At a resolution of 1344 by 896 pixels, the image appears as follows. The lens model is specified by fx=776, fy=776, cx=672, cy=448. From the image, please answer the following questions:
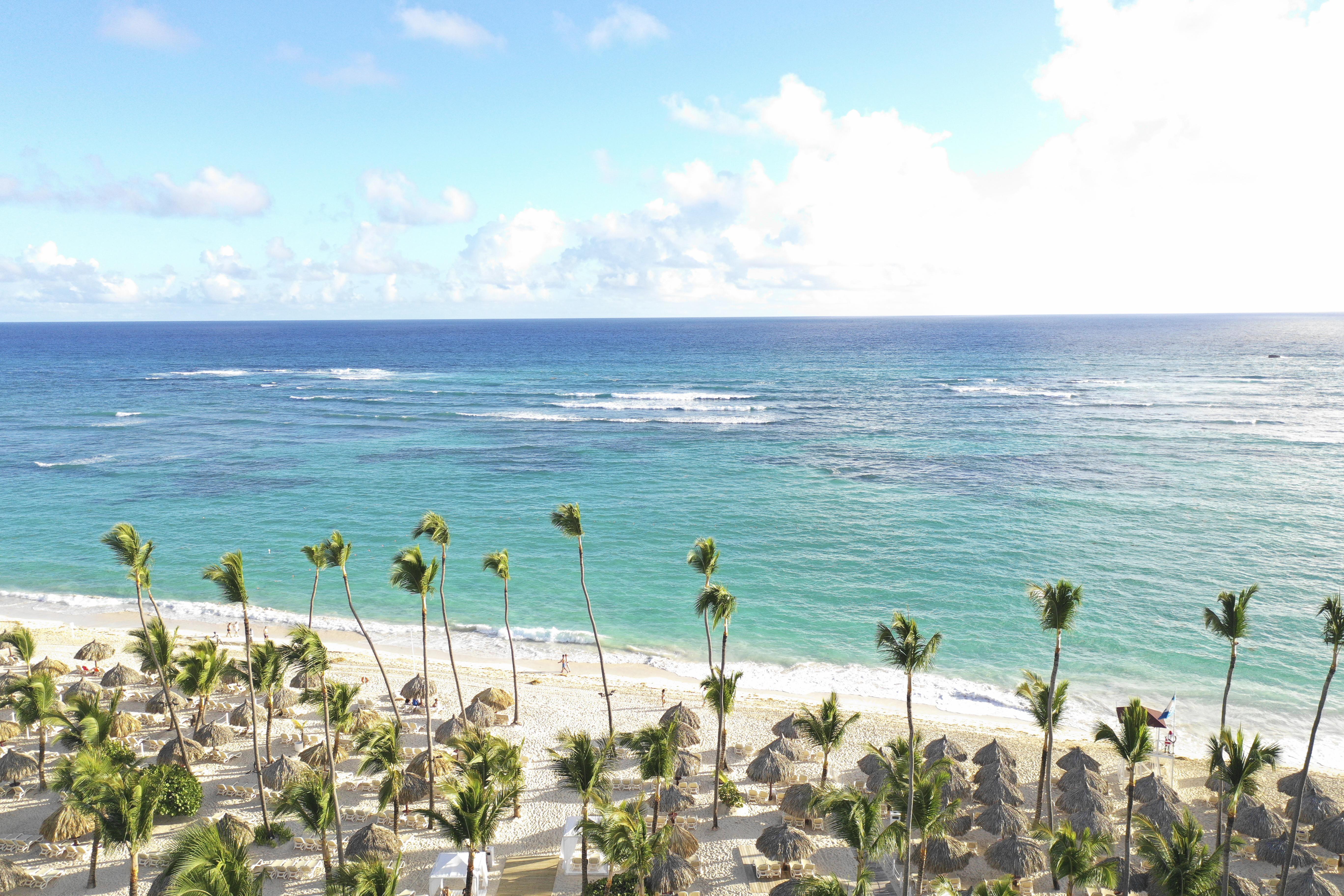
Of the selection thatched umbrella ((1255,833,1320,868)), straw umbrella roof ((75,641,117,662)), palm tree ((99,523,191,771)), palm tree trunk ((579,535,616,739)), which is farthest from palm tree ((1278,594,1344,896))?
straw umbrella roof ((75,641,117,662))

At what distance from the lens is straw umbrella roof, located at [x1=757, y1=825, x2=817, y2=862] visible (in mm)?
18766

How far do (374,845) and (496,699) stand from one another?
9.20 meters

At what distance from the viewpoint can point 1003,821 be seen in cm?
2028

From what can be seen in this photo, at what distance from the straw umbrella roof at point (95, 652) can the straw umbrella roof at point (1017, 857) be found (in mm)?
33496

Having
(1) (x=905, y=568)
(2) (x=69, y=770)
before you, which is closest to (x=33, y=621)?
(2) (x=69, y=770)

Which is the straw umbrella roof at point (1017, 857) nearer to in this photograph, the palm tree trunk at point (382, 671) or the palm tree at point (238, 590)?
the palm tree trunk at point (382, 671)

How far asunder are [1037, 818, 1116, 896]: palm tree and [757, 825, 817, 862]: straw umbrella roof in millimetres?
5384

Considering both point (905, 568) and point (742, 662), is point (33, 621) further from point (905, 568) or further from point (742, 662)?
point (905, 568)

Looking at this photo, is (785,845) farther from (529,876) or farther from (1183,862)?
(1183,862)

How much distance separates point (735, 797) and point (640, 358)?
477ft

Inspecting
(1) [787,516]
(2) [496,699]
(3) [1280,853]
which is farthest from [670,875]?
(1) [787,516]

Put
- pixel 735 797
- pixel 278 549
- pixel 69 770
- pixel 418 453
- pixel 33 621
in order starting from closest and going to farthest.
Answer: pixel 69 770, pixel 735 797, pixel 33 621, pixel 278 549, pixel 418 453

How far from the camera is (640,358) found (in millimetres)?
164500

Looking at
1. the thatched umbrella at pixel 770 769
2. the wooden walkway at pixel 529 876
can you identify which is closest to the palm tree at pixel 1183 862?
the thatched umbrella at pixel 770 769
